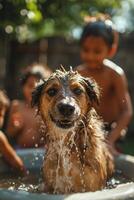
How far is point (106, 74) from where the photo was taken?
19.8 feet

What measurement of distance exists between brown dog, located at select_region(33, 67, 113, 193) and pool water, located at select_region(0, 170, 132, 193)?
17cm

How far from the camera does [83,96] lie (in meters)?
4.54

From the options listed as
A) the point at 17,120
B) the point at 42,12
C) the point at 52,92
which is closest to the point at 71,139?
the point at 52,92

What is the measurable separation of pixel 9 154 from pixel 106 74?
154 cm

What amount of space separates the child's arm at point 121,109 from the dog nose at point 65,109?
1440mm

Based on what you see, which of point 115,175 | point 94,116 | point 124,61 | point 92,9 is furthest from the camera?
point 124,61

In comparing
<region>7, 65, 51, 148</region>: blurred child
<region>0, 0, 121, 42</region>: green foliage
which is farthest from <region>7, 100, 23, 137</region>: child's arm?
<region>0, 0, 121, 42</region>: green foliage

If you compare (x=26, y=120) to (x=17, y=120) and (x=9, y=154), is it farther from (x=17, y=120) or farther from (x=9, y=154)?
(x=9, y=154)

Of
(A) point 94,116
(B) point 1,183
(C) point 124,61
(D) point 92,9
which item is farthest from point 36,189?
(C) point 124,61

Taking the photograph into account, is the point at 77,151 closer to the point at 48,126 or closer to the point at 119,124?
the point at 48,126

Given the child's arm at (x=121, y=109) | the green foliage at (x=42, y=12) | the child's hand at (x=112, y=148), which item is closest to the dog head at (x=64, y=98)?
the child's hand at (x=112, y=148)

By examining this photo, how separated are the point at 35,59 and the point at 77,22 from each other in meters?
2.04

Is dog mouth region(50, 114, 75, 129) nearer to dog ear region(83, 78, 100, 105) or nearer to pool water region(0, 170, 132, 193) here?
dog ear region(83, 78, 100, 105)

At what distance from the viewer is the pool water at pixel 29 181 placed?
4.62 m
